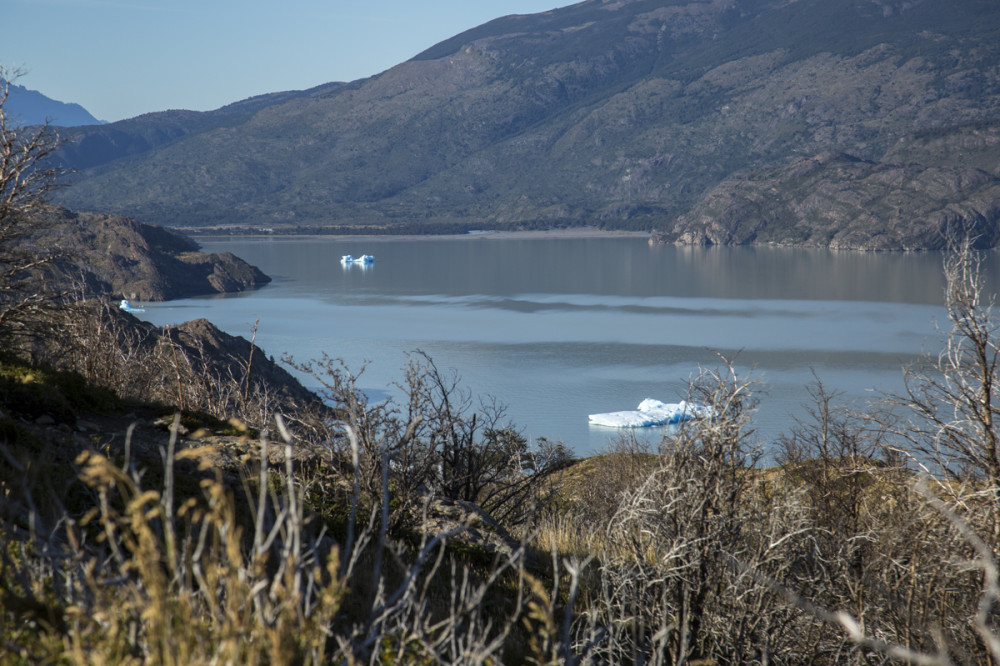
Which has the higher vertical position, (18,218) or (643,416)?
(18,218)

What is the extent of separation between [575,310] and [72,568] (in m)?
53.3

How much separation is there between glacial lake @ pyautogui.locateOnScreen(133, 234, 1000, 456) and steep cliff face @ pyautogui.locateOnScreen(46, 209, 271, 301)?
2736 mm

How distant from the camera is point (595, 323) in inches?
1954

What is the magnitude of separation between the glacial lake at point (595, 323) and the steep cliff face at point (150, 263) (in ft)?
8.98

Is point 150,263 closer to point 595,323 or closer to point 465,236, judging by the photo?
point 595,323

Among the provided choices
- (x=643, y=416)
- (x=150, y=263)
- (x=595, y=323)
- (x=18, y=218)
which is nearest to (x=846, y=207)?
(x=595, y=323)

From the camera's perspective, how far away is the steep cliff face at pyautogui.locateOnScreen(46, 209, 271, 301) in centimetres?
5915

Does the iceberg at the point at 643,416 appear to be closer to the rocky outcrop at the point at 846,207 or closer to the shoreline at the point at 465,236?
the rocky outcrop at the point at 846,207

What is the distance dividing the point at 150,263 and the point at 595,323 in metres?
35.1

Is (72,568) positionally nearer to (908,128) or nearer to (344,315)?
(344,315)

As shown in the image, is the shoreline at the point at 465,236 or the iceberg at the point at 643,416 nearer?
the iceberg at the point at 643,416

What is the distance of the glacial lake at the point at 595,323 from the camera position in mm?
32484

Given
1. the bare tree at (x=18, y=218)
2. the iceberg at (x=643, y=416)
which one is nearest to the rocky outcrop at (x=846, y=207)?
the iceberg at (x=643, y=416)

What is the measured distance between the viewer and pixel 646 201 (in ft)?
624
